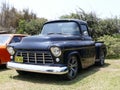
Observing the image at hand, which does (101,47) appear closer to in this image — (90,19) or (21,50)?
(21,50)

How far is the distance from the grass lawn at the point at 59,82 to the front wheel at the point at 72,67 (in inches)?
6.5

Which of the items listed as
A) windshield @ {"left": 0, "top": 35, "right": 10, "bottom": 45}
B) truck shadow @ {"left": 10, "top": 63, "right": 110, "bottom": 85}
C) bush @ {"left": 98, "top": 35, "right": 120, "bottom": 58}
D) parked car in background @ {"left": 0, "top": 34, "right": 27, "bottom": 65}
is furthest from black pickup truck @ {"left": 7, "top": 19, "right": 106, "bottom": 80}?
bush @ {"left": 98, "top": 35, "right": 120, "bottom": 58}

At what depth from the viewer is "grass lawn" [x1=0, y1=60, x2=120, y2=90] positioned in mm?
7035

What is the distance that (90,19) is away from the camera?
56.1 ft

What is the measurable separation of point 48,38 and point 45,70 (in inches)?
41.0

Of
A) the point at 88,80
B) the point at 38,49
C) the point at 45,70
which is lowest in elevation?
the point at 88,80

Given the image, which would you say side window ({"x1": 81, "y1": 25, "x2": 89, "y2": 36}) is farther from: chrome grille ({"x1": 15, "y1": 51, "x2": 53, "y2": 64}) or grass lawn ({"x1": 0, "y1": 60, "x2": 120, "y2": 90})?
chrome grille ({"x1": 15, "y1": 51, "x2": 53, "y2": 64})

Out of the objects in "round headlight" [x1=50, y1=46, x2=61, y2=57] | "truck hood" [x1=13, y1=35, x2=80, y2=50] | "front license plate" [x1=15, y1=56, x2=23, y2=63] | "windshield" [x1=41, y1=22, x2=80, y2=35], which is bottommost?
"front license plate" [x1=15, y1=56, x2=23, y2=63]

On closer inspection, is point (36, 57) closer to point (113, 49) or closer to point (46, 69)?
point (46, 69)

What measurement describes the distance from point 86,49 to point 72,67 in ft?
3.75

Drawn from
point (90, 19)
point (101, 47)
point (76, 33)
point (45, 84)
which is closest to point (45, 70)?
point (45, 84)

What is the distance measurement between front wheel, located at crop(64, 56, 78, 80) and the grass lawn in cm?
17

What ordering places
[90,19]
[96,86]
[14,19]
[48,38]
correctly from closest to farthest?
[96,86], [48,38], [90,19], [14,19]

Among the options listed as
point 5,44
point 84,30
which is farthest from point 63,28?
point 5,44
